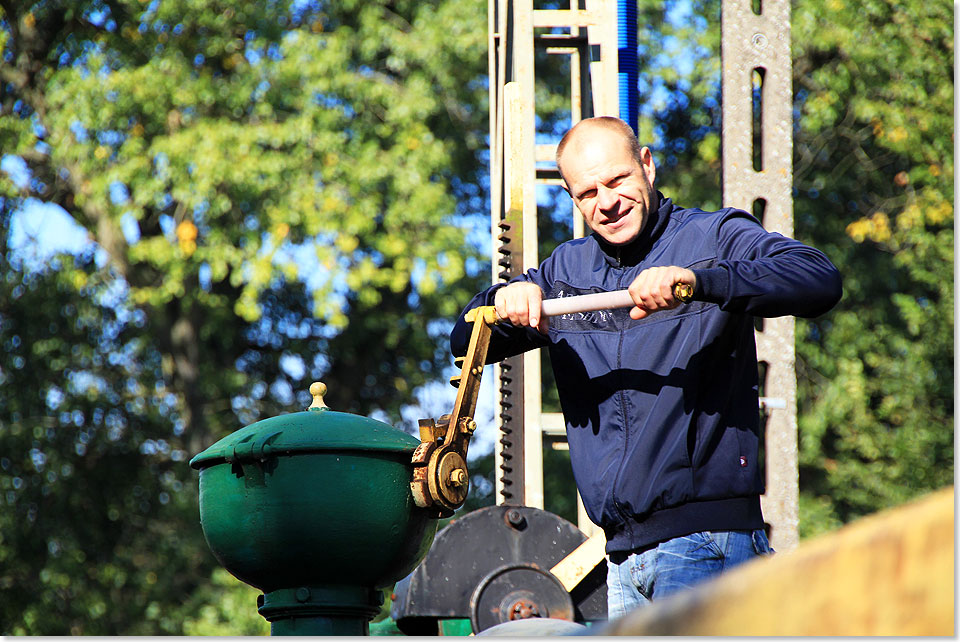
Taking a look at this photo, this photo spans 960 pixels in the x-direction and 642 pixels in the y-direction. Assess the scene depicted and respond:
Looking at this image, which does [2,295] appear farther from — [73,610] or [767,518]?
[767,518]

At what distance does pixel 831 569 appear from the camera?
822 mm

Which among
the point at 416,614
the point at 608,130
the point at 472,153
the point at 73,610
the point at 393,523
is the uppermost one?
the point at 472,153

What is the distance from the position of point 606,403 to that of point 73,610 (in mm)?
9709

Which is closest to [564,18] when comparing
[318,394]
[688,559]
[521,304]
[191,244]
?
[318,394]

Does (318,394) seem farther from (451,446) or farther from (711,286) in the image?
(711,286)

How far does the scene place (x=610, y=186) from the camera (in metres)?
2.40

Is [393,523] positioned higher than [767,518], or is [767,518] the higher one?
[393,523]

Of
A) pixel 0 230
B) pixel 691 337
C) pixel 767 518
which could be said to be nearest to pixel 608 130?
pixel 691 337

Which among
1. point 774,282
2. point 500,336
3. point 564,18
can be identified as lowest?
point 500,336

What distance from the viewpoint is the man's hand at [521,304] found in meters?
2.30

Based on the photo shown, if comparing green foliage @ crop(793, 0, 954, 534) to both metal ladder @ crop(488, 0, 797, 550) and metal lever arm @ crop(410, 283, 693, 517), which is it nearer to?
metal ladder @ crop(488, 0, 797, 550)

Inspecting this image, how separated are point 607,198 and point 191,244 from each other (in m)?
8.74

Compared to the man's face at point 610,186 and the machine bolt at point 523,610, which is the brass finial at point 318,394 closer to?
the man's face at point 610,186

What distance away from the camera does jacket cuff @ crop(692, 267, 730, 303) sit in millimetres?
2111
